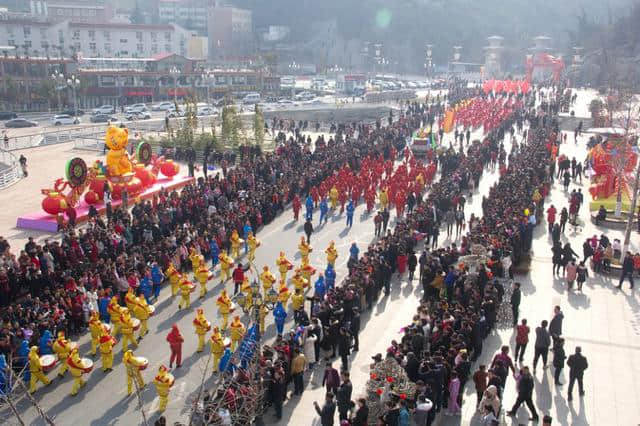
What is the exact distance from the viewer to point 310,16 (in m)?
144

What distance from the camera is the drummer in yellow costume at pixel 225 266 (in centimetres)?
1720

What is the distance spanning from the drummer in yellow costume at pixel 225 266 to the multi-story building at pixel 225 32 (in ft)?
362

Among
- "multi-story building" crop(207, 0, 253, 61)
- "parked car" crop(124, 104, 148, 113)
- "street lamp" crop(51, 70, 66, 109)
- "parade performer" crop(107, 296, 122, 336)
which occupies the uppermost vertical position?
"multi-story building" crop(207, 0, 253, 61)

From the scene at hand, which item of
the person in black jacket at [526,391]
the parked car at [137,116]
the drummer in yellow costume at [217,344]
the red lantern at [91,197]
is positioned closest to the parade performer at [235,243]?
the drummer in yellow costume at [217,344]

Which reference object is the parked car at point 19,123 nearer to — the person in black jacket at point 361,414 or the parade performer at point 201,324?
the parade performer at point 201,324

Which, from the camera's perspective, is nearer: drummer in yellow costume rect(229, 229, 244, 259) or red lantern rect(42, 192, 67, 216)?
drummer in yellow costume rect(229, 229, 244, 259)

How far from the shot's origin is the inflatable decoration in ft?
72.5

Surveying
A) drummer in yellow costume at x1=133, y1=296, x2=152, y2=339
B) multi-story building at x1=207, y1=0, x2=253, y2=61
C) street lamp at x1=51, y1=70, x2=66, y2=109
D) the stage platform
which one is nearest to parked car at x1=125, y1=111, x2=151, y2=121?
street lamp at x1=51, y1=70, x2=66, y2=109

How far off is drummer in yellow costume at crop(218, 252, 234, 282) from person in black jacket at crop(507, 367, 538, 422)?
8.84 metres

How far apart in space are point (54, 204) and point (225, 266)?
8358 mm

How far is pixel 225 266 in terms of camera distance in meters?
17.3

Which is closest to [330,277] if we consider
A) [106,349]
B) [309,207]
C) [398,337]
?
[398,337]

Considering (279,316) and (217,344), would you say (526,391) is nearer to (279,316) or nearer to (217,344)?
(279,316)

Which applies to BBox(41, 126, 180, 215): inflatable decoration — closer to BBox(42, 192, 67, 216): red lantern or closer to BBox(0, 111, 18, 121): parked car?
BBox(42, 192, 67, 216): red lantern
